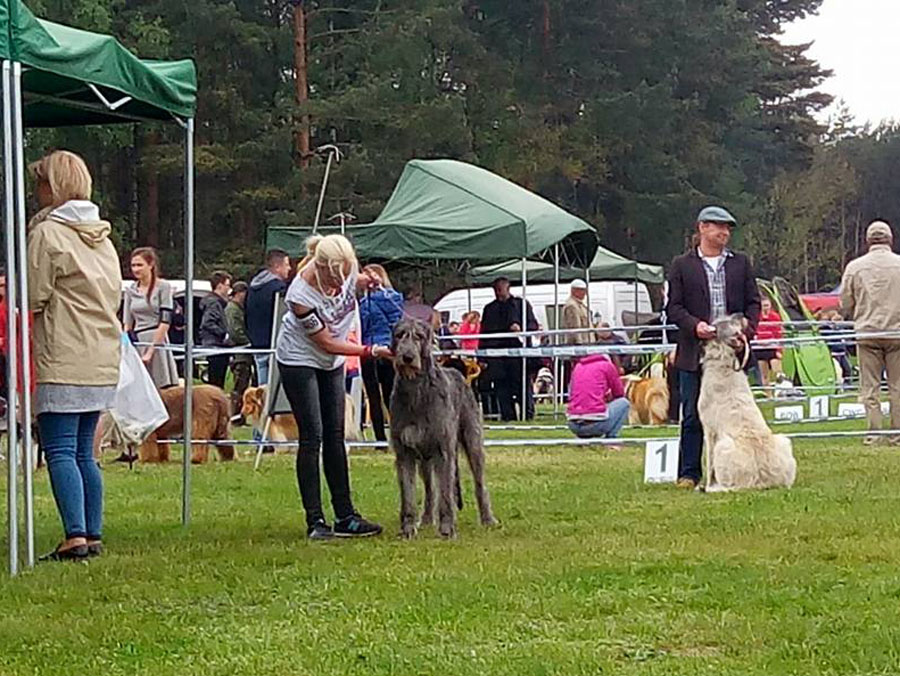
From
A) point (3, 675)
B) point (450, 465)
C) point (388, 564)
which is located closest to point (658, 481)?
point (450, 465)

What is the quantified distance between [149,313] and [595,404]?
388 cm

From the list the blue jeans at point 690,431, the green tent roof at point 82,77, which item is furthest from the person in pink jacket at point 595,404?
the green tent roof at point 82,77

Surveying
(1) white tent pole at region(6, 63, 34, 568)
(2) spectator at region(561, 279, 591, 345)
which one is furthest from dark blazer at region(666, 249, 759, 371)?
(2) spectator at region(561, 279, 591, 345)

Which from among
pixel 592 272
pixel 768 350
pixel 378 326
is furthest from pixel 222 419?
pixel 592 272

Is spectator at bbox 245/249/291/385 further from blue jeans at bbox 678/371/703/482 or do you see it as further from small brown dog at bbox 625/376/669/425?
blue jeans at bbox 678/371/703/482

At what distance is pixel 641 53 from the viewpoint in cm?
3703

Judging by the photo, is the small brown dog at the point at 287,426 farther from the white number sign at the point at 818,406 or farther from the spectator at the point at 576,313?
the spectator at the point at 576,313

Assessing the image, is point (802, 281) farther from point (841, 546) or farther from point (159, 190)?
point (841, 546)

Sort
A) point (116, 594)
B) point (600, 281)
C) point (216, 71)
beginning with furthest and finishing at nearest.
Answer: point (216, 71) → point (600, 281) → point (116, 594)

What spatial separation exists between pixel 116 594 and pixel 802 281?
45.2 m

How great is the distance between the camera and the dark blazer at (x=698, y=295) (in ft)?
28.5

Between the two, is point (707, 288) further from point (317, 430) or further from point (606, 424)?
point (606, 424)

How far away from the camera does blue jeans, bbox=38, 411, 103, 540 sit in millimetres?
6234

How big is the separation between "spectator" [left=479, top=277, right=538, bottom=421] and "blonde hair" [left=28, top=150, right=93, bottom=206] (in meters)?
10.7
